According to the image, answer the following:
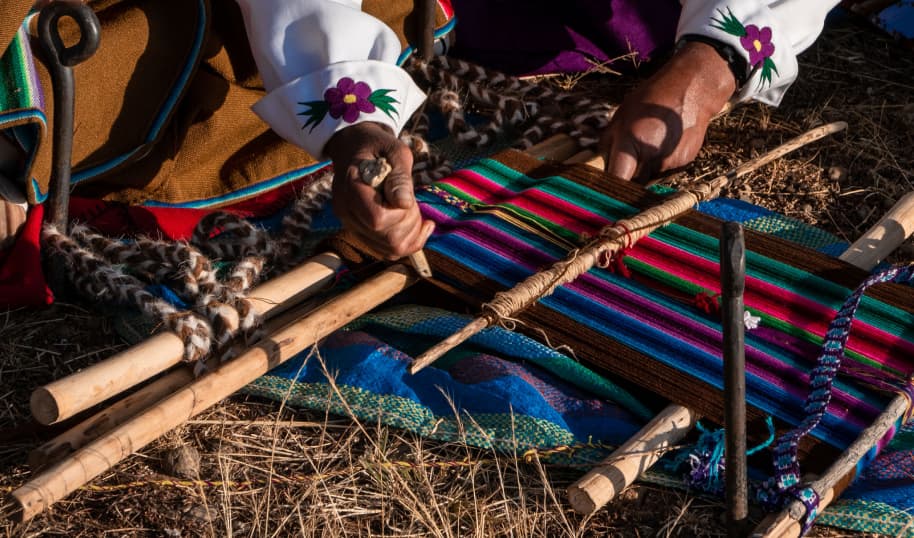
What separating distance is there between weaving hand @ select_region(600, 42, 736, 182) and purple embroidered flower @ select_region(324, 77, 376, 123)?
0.63 metres

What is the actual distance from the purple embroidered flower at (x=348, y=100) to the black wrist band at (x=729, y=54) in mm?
850

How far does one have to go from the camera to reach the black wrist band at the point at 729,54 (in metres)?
2.41

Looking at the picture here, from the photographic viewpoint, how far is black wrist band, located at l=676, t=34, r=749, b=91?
241 centimetres

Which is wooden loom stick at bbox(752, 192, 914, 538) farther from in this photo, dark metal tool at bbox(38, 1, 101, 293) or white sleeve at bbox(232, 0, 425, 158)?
dark metal tool at bbox(38, 1, 101, 293)

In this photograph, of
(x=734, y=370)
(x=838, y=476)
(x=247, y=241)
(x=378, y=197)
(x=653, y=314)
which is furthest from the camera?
(x=247, y=241)

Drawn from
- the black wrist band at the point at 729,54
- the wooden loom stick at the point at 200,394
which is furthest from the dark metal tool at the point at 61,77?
the black wrist band at the point at 729,54

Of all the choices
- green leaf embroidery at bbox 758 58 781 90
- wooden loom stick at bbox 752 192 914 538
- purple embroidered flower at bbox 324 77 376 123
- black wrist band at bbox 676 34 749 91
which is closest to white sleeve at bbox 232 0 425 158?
purple embroidered flower at bbox 324 77 376 123

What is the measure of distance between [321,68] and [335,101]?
0.32 feet

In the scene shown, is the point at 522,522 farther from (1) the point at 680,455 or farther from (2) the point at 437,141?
(2) the point at 437,141

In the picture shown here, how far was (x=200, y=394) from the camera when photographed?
1.75 metres

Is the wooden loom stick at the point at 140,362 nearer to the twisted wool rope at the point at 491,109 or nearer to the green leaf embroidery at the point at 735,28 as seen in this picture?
the twisted wool rope at the point at 491,109

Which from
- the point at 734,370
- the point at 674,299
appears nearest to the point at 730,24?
the point at 674,299

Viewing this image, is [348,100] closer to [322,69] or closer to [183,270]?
[322,69]

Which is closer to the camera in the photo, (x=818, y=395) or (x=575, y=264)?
(x=818, y=395)
